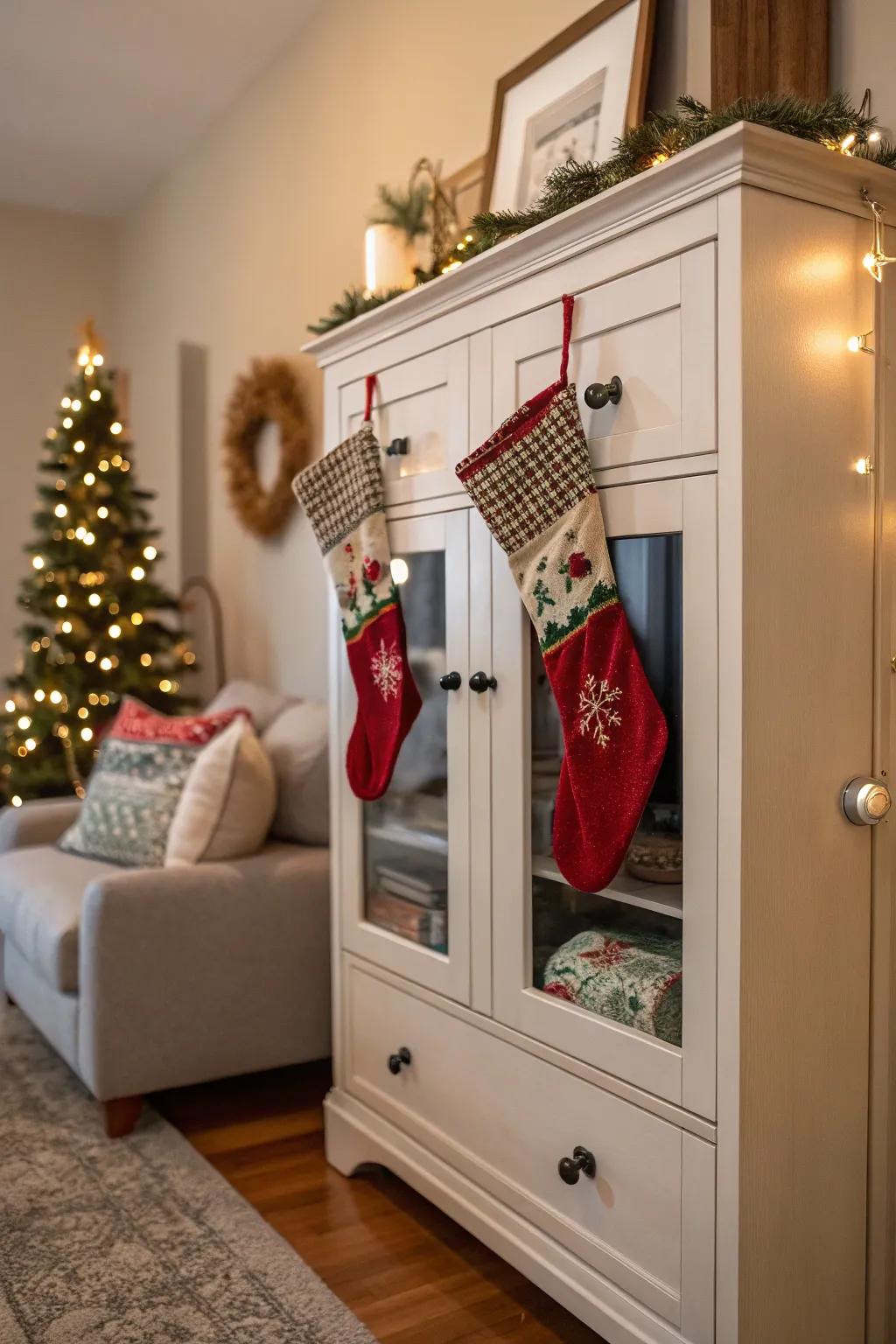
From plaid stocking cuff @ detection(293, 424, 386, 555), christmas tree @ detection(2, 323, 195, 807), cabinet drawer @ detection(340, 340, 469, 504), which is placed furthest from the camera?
christmas tree @ detection(2, 323, 195, 807)

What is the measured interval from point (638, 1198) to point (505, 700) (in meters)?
0.78

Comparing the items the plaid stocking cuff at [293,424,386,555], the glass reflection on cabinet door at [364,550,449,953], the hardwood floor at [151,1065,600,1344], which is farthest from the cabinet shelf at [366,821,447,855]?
the hardwood floor at [151,1065,600,1344]

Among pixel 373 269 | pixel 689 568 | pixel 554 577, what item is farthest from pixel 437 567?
pixel 373 269

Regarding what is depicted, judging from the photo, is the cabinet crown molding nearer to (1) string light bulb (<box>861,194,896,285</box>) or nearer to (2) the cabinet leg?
(1) string light bulb (<box>861,194,896,285</box>)

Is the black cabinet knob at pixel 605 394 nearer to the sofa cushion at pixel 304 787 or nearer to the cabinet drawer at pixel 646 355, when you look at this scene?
the cabinet drawer at pixel 646 355

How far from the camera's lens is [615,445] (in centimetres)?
170

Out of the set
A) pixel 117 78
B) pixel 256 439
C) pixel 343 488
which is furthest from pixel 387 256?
pixel 117 78

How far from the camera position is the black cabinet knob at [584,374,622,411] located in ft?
5.53

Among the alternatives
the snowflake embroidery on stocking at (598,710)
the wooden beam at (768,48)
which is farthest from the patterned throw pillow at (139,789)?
the wooden beam at (768,48)

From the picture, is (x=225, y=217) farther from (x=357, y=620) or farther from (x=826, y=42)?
(x=826, y=42)

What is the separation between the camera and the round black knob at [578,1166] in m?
1.78

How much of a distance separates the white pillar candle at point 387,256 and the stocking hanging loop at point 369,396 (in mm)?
413

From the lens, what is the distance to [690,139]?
5.16 ft

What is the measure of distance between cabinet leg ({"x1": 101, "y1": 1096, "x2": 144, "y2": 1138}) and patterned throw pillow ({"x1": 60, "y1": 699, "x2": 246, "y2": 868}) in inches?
22.4
